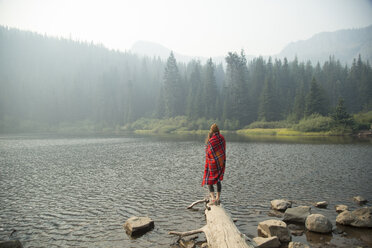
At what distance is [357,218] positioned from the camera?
30.4 feet

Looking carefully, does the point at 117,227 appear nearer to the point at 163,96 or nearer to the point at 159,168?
the point at 159,168

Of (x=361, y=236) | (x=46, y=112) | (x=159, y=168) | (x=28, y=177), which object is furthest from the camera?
(x=46, y=112)

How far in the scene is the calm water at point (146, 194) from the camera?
9.45 meters

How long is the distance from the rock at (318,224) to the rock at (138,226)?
6380mm

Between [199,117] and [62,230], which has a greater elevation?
[199,117]

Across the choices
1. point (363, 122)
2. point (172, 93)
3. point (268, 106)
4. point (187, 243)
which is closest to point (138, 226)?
point (187, 243)

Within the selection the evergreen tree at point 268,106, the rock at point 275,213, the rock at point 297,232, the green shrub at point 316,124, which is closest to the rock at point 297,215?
the rock at point 275,213

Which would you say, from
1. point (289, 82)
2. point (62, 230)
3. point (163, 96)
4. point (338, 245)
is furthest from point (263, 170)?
point (289, 82)

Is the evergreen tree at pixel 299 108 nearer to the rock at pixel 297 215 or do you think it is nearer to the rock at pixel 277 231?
the rock at pixel 297 215

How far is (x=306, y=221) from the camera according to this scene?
937 cm

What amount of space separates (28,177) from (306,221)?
843 inches

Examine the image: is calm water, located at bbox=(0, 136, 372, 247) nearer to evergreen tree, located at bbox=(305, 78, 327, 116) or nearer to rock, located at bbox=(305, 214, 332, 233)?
rock, located at bbox=(305, 214, 332, 233)

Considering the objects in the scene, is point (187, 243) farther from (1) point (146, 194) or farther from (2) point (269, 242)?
(1) point (146, 194)

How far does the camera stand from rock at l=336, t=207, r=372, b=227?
9133 millimetres
